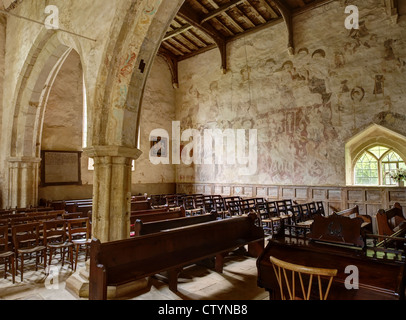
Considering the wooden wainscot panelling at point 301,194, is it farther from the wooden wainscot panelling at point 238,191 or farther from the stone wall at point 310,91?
the wooden wainscot panelling at point 238,191

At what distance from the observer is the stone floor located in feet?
14.4

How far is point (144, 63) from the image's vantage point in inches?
209

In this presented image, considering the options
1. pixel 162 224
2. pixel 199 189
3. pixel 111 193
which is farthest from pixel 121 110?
pixel 199 189

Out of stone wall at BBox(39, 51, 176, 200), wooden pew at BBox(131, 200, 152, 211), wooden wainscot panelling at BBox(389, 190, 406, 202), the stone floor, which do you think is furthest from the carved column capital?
wooden wainscot panelling at BBox(389, 190, 406, 202)

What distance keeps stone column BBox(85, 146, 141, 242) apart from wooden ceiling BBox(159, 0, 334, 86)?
949cm

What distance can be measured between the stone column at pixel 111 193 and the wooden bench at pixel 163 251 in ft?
3.13

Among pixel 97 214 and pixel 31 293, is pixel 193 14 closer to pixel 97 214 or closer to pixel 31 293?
pixel 97 214

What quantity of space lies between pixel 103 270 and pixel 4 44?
40.4ft

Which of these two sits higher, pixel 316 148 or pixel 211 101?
pixel 211 101

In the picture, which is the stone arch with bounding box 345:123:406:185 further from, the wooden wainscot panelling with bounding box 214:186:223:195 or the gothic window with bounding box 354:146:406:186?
the wooden wainscot panelling with bounding box 214:186:223:195

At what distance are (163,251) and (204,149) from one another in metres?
11.1

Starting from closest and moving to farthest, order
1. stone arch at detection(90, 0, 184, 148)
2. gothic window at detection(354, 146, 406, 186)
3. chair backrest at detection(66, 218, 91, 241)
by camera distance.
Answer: stone arch at detection(90, 0, 184, 148) < chair backrest at detection(66, 218, 91, 241) < gothic window at detection(354, 146, 406, 186)

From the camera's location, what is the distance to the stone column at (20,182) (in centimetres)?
991

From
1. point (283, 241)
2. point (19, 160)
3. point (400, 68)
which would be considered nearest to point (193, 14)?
point (400, 68)
